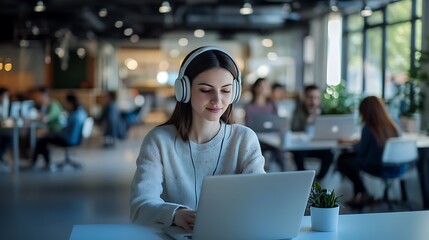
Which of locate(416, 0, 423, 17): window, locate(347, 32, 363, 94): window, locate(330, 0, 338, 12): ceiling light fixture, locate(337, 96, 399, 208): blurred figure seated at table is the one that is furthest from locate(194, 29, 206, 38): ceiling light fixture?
locate(337, 96, 399, 208): blurred figure seated at table

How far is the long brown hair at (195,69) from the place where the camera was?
244 cm

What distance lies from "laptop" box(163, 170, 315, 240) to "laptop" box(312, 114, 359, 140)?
4.78m

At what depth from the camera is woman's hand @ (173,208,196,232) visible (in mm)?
2146

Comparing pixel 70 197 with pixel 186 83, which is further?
pixel 70 197

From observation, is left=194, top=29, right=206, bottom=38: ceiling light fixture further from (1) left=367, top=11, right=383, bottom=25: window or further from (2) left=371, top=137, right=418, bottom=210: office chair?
(2) left=371, top=137, right=418, bottom=210: office chair

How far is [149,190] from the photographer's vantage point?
7.80 ft

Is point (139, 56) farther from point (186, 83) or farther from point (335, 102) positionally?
point (186, 83)

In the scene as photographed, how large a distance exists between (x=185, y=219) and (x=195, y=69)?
0.62 m

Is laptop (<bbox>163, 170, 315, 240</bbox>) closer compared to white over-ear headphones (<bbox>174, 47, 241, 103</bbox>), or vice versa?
laptop (<bbox>163, 170, 315, 240</bbox>)

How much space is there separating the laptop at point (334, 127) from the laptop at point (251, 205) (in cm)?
478

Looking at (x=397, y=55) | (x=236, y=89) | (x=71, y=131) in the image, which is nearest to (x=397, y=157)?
(x=236, y=89)

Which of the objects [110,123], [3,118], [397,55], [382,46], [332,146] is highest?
[382,46]

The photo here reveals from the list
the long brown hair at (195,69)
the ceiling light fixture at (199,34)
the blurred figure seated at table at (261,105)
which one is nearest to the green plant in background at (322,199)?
the long brown hair at (195,69)

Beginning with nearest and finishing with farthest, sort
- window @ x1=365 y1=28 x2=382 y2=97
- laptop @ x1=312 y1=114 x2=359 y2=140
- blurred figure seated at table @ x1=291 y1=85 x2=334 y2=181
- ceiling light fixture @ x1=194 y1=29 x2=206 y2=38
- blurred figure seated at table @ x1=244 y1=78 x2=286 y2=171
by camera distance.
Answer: laptop @ x1=312 y1=114 x2=359 y2=140, blurred figure seated at table @ x1=291 y1=85 x2=334 y2=181, blurred figure seated at table @ x1=244 y1=78 x2=286 y2=171, window @ x1=365 y1=28 x2=382 y2=97, ceiling light fixture @ x1=194 y1=29 x2=206 y2=38
